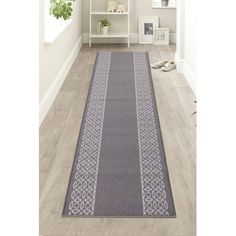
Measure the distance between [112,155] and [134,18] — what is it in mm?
4863

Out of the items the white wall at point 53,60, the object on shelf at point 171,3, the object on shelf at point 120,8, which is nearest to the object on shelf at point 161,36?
the object on shelf at point 171,3

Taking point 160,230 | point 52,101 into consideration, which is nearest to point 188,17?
point 52,101

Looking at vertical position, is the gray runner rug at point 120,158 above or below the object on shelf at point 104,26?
below

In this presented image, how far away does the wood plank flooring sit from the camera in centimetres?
239

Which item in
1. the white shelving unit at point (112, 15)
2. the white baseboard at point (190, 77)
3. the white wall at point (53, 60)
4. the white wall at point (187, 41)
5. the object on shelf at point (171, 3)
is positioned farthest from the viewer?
the object on shelf at point (171, 3)

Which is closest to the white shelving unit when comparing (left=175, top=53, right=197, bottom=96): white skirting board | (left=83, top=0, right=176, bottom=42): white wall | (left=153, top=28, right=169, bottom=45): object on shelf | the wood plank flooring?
(left=83, top=0, right=176, bottom=42): white wall

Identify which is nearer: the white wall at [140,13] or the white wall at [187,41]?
the white wall at [187,41]

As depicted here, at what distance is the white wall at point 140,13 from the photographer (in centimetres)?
776

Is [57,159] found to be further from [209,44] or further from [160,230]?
[209,44]

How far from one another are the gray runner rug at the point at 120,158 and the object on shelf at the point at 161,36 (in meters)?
2.49

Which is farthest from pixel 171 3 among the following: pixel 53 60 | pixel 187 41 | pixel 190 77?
pixel 53 60

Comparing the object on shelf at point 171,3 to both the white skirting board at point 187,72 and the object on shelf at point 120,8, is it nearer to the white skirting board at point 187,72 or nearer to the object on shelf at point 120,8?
the object on shelf at point 120,8

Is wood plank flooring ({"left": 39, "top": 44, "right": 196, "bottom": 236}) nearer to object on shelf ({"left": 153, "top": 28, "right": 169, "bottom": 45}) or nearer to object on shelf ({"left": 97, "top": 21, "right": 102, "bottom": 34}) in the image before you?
object on shelf ({"left": 97, "top": 21, "right": 102, "bottom": 34})

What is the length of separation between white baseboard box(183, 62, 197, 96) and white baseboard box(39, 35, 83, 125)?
1.25 metres
